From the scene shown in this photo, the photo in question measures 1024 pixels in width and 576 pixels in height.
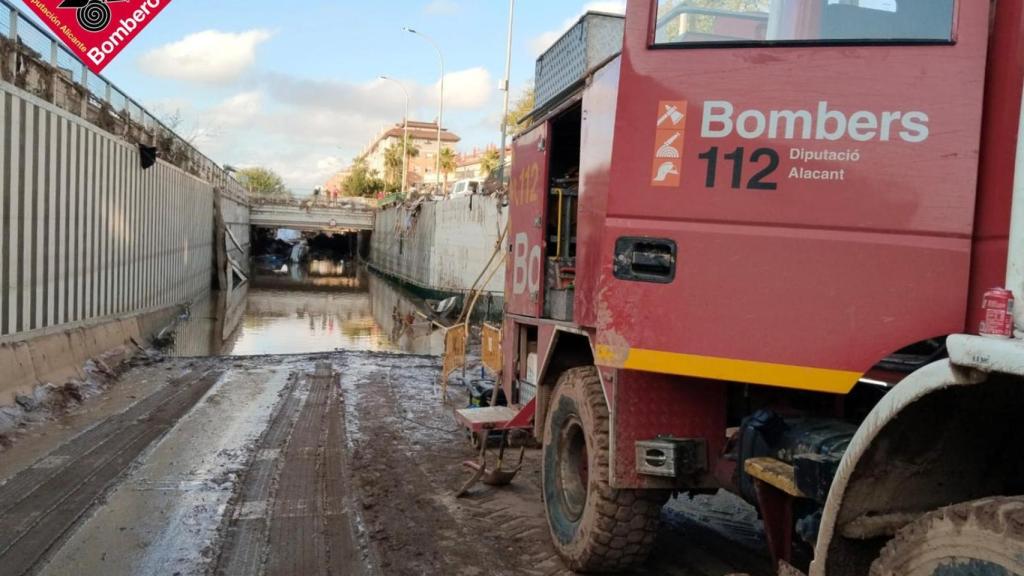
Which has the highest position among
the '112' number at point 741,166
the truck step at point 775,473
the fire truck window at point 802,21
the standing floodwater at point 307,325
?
the fire truck window at point 802,21

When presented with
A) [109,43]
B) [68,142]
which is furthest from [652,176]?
[109,43]

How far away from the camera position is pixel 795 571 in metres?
3.05

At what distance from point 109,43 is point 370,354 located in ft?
24.4

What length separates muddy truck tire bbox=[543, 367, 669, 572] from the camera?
4402 millimetres

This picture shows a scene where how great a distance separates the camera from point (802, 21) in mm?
3416

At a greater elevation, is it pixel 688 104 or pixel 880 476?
pixel 688 104

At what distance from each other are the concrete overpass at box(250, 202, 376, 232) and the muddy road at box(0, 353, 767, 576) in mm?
55557

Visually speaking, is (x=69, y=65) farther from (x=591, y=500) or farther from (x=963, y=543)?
(x=963, y=543)

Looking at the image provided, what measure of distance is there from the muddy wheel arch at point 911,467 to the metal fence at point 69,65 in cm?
1136

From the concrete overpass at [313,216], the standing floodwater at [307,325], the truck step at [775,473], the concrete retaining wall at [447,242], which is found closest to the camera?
the truck step at [775,473]

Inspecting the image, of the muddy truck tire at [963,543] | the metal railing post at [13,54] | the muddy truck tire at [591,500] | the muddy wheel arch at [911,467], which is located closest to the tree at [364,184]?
the metal railing post at [13,54]

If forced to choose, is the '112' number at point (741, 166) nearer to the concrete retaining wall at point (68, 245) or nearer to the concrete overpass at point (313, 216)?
the concrete retaining wall at point (68, 245)

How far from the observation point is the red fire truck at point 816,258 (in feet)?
8.74

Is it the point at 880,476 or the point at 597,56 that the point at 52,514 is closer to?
the point at 597,56
